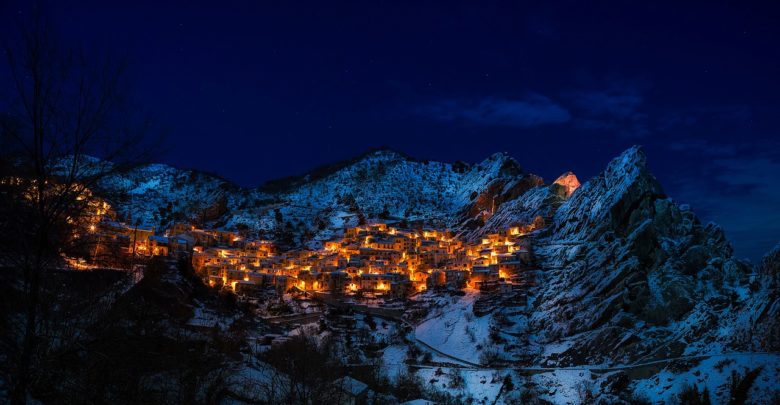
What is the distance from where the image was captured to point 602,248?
57.6m

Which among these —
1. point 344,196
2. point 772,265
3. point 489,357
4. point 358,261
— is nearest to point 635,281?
point 772,265

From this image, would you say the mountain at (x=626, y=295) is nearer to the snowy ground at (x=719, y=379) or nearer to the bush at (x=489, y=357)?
the snowy ground at (x=719, y=379)

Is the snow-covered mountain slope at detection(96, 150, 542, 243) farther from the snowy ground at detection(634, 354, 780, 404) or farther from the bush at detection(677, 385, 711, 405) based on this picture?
the bush at detection(677, 385, 711, 405)

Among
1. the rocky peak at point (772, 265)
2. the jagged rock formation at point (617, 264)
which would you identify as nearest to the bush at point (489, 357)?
Result: the jagged rock formation at point (617, 264)

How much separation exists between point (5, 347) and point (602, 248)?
57876 mm

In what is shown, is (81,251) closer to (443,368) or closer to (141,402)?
(141,402)

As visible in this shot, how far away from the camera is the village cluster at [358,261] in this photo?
6919cm

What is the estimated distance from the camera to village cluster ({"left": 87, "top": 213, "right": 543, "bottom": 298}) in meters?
69.2

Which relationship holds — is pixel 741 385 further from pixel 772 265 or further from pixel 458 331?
pixel 458 331

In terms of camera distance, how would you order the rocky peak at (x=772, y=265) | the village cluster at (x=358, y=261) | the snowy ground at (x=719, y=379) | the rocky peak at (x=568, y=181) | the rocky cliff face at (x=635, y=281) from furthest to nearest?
the rocky peak at (x=568, y=181)
the village cluster at (x=358, y=261)
the rocky cliff face at (x=635, y=281)
the rocky peak at (x=772, y=265)
the snowy ground at (x=719, y=379)

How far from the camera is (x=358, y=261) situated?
270 feet

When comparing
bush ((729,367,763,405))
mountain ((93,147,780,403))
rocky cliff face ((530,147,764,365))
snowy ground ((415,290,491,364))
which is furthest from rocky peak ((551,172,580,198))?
bush ((729,367,763,405))

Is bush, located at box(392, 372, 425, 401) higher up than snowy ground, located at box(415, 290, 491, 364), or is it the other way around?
snowy ground, located at box(415, 290, 491, 364)

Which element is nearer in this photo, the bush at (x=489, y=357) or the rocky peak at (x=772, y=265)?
the rocky peak at (x=772, y=265)
